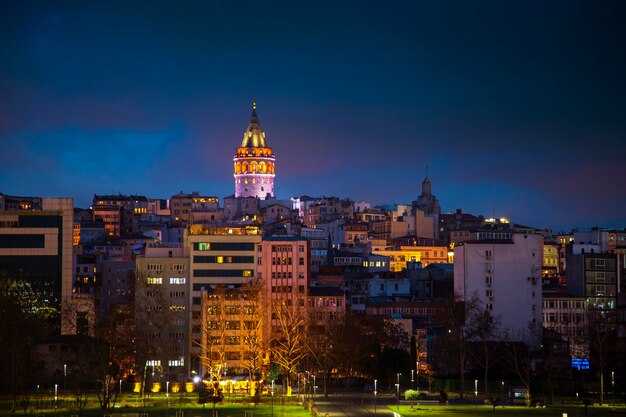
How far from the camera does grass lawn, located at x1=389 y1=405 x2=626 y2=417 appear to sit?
77.6m

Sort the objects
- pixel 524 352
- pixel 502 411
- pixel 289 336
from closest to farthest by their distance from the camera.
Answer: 1. pixel 502 411
2. pixel 289 336
3. pixel 524 352

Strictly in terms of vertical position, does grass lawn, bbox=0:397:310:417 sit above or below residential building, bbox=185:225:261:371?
below

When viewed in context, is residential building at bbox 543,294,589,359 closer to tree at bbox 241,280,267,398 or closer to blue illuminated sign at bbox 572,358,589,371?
blue illuminated sign at bbox 572,358,589,371

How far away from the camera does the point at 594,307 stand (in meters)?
134

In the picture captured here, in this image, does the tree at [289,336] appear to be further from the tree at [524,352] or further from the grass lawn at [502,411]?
the tree at [524,352]

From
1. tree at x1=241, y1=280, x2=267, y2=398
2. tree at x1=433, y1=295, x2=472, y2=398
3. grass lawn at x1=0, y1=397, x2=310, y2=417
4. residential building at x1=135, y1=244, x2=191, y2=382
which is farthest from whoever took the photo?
residential building at x1=135, y1=244, x2=191, y2=382

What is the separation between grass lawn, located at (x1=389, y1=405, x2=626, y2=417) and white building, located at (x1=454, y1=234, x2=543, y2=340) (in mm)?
37862

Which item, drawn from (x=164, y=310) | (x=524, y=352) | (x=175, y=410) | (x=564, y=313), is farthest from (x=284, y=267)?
(x=175, y=410)

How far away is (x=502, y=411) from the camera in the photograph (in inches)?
3187

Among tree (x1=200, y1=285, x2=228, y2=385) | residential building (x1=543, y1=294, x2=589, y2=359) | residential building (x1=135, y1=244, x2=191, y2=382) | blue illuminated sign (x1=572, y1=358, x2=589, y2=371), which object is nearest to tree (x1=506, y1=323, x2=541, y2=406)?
blue illuminated sign (x1=572, y1=358, x2=589, y2=371)

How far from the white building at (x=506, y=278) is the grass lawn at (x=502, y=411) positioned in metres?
37.9

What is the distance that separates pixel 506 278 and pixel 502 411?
43883 mm

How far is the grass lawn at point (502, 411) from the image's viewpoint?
77.6m

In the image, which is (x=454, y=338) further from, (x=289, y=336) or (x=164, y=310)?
(x=164, y=310)
